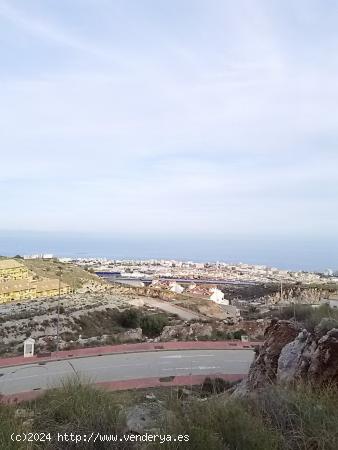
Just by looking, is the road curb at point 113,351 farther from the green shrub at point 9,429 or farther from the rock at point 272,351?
the green shrub at point 9,429

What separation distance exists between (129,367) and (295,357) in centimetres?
952

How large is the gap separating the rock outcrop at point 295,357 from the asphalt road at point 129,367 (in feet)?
15.2

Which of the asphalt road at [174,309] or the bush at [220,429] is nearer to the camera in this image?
the bush at [220,429]

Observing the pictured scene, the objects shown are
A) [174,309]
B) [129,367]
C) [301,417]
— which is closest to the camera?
[301,417]

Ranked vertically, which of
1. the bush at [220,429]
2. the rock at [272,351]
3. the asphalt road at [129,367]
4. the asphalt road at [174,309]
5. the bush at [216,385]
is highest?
the bush at [220,429]

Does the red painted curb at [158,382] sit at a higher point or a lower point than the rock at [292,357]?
lower

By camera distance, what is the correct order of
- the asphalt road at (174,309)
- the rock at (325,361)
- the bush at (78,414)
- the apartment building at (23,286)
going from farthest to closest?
the apartment building at (23,286), the asphalt road at (174,309), the rock at (325,361), the bush at (78,414)

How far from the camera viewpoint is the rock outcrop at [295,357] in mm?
8297

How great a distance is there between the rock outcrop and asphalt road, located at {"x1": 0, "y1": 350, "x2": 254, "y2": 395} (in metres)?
4.63

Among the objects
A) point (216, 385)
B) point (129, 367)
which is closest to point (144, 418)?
point (216, 385)

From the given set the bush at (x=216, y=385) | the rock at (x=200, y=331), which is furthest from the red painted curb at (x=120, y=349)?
the bush at (x=216, y=385)

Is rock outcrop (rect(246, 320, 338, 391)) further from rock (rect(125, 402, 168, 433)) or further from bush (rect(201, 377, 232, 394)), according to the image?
rock (rect(125, 402, 168, 433))

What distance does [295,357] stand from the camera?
9.59m

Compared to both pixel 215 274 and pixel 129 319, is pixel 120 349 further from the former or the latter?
pixel 215 274
